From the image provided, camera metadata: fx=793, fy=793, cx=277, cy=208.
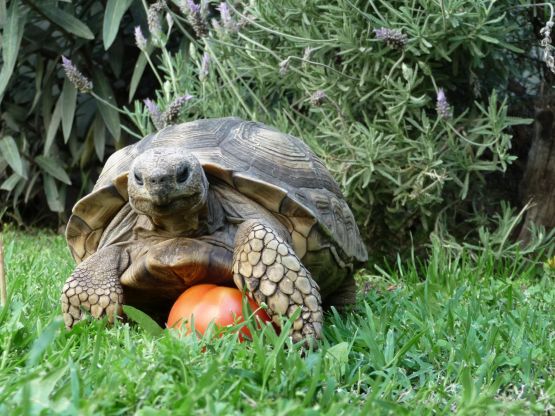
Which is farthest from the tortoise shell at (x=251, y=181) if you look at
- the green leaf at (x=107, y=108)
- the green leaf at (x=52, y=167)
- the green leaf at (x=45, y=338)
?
the green leaf at (x=52, y=167)

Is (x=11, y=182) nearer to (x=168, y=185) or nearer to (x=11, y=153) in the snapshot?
(x=11, y=153)

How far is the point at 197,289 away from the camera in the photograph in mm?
2312

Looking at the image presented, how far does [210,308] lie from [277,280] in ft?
0.66

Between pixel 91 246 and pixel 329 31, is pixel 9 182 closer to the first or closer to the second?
pixel 329 31

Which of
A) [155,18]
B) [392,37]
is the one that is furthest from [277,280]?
[155,18]

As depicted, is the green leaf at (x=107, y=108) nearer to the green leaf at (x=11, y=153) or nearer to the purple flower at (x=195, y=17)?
the green leaf at (x=11, y=153)

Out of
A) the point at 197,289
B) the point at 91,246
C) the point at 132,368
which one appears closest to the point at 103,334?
the point at 197,289

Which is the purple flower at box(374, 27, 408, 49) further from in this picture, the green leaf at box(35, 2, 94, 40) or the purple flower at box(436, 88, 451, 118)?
the green leaf at box(35, 2, 94, 40)

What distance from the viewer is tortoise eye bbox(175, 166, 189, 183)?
2203 mm

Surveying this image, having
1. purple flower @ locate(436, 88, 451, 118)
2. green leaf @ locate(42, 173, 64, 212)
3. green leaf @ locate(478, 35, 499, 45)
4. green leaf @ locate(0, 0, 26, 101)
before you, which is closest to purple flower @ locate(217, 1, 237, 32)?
purple flower @ locate(436, 88, 451, 118)

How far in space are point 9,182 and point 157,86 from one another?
1.26 metres

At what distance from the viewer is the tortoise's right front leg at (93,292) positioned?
2332 millimetres

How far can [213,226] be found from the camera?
2.43m

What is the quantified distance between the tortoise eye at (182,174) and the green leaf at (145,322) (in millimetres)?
385
